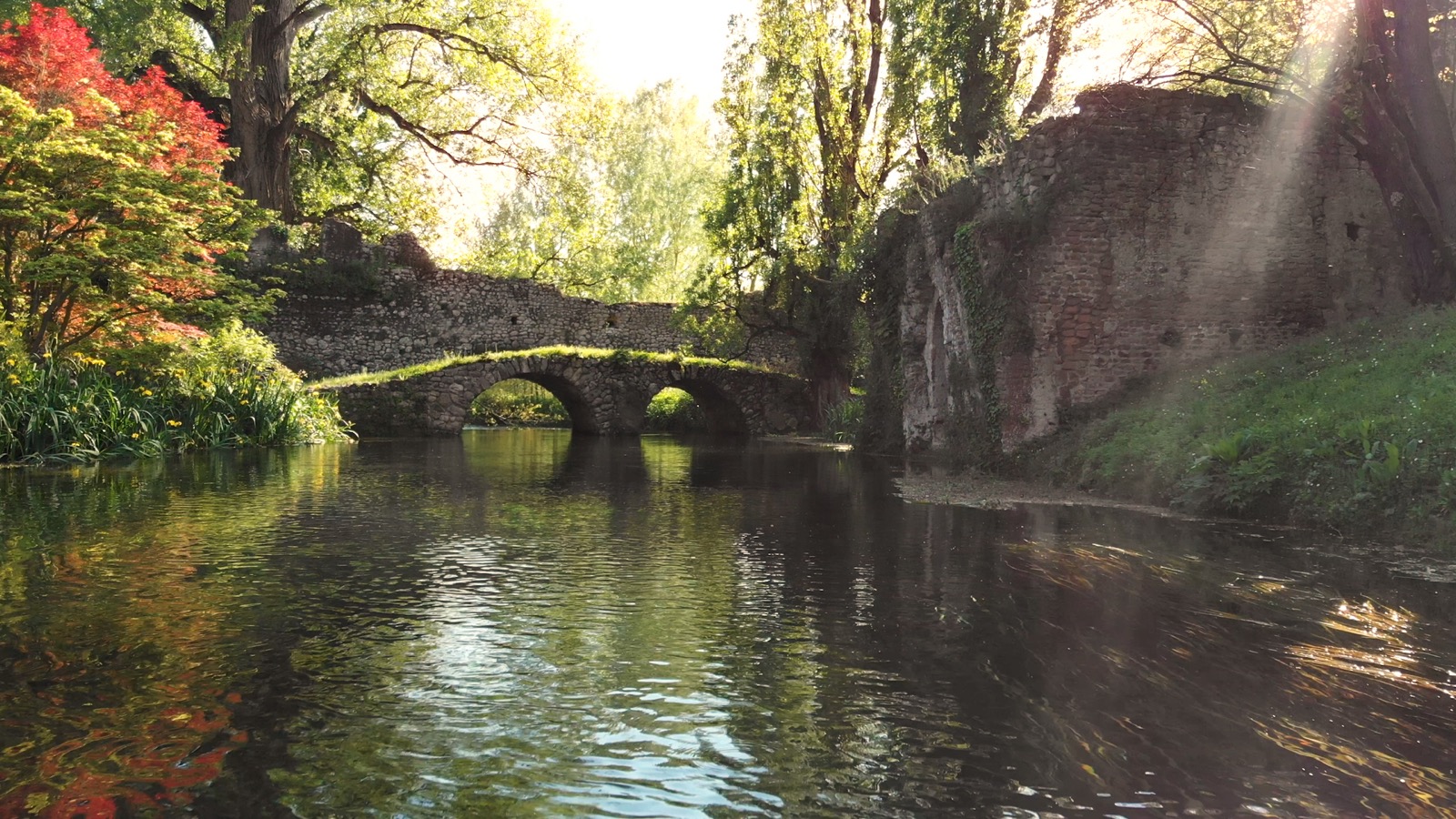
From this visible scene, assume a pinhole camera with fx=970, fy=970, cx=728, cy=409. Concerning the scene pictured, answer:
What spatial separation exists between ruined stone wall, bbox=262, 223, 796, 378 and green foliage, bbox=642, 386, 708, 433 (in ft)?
7.77

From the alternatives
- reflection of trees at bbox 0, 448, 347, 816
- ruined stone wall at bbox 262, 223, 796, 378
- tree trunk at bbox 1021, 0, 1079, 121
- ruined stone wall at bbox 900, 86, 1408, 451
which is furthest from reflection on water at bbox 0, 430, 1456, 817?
ruined stone wall at bbox 262, 223, 796, 378

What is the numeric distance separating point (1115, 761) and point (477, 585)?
3.25m

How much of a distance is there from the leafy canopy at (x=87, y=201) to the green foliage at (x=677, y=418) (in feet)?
55.2

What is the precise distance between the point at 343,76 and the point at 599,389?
376 inches

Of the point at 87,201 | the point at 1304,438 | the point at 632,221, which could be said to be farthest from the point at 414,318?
the point at 1304,438

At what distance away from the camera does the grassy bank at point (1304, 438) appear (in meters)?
6.59

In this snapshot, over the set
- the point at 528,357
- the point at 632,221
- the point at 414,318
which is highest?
the point at 632,221

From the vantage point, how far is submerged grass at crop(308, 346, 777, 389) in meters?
22.1

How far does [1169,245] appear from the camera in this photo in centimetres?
1159

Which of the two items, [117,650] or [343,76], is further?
[343,76]

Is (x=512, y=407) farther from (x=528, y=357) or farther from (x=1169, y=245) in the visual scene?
(x=1169, y=245)

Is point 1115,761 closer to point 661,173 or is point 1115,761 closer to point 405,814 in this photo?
point 405,814

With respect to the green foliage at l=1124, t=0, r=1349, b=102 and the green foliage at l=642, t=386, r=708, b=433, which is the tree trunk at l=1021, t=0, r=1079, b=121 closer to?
the green foliage at l=1124, t=0, r=1349, b=102

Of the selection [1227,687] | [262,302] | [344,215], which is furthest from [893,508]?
[344,215]
